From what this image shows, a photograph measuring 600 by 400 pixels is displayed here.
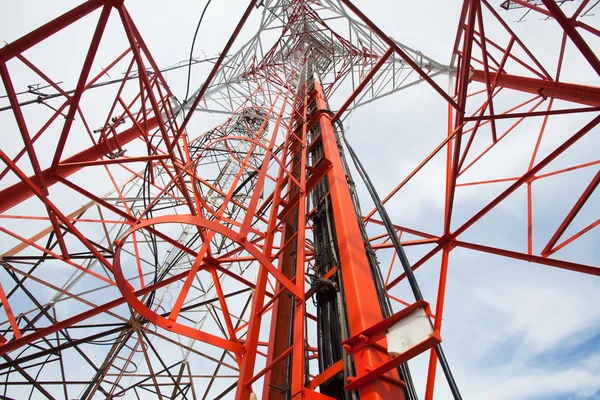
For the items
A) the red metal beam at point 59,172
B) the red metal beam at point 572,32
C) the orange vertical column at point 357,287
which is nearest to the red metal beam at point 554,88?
the red metal beam at point 572,32

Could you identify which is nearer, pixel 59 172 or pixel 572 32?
pixel 572 32

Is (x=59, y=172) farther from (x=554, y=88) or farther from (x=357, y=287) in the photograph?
(x=554, y=88)

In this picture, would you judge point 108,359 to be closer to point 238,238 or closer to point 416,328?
point 238,238

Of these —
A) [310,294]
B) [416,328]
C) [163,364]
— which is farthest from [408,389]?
[163,364]

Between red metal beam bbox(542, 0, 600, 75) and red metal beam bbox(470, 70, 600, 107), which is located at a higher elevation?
red metal beam bbox(470, 70, 600, 107)

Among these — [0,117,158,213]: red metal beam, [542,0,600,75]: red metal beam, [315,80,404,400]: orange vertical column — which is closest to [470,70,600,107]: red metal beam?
[542,0,600,75]: red metal beam

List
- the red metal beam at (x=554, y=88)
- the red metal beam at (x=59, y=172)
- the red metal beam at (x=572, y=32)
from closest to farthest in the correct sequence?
the red metal beam at (x=572, y=32)
the red metal beam at (x=554, y=88)
the red metal beam at (x=59, y=172)

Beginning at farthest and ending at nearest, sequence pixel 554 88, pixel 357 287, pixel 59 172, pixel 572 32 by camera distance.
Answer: pixel 554 88, pixel 59 172, pixel 357 287, pixel 572 32

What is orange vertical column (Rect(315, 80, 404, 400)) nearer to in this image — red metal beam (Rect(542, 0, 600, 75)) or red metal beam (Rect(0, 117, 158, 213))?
red metal beam (Rect(542, 0, 600, 75))

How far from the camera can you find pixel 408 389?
276 centimetres

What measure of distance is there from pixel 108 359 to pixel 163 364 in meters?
1.27

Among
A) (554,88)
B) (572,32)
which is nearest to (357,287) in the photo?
(572,32)

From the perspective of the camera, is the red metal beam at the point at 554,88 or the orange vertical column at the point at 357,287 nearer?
the orange vertical column at the point at 357,287

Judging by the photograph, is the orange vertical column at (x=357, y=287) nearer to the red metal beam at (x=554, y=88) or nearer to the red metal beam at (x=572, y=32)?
the red metal beam at (x=572, y=32)
